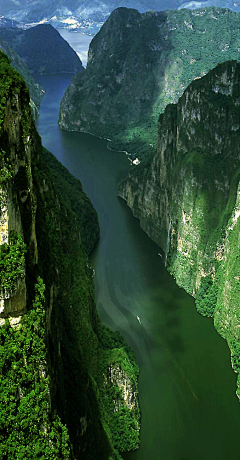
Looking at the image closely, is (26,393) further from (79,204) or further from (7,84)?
(79,204)

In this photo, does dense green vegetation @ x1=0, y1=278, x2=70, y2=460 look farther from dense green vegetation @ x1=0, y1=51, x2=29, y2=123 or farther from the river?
the river

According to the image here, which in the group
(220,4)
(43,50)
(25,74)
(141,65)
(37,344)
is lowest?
(37,344)

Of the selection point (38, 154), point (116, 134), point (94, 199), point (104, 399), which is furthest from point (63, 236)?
point (116, 134)

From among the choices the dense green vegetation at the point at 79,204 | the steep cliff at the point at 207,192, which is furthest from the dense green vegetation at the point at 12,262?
the dense green vegetation at the point at 79,204

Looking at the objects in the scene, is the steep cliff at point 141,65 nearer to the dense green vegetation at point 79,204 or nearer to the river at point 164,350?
the dense green vegetation at point 79,204

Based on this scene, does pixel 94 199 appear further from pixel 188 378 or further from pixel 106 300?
pixel 188 378

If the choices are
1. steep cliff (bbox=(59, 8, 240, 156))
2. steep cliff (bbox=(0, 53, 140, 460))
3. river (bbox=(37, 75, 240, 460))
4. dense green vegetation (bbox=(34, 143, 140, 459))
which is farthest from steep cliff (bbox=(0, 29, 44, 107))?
steep cliff (bbox=(0, 53, 140, 460))

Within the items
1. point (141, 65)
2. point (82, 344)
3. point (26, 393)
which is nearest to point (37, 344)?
point (26, 393)
